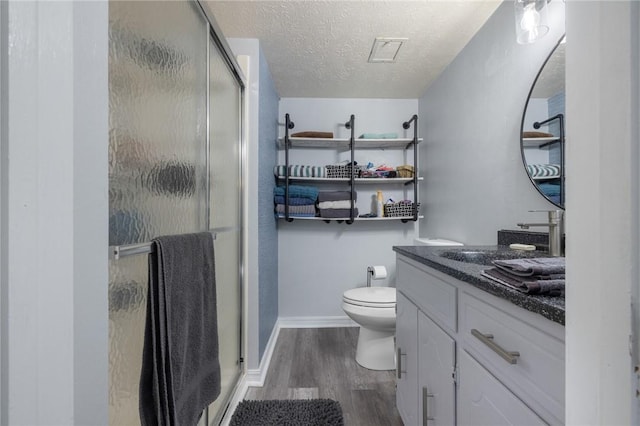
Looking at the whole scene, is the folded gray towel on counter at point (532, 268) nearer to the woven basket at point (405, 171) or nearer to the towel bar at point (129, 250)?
the towel bar at point (129, 250)

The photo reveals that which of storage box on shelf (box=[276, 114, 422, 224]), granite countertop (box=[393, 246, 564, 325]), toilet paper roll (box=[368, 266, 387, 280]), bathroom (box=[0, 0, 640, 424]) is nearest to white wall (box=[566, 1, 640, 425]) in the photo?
bathroom (box=[0, 0, 640, 424])

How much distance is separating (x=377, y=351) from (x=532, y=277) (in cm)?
146

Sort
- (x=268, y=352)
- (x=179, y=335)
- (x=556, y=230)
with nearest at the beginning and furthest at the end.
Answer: (x=179, y=335)
(x=556, y=230)
(x=268, y=352)

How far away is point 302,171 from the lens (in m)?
2.28

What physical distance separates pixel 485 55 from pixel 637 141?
1675 millimetres

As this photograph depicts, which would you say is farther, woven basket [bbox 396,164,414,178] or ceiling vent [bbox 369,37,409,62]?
woven basket [bbox 396,164,414,178]

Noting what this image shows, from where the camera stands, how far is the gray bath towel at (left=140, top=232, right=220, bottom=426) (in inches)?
26.0

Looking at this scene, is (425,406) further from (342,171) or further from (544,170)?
(342,171)

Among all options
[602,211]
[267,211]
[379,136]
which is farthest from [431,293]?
[379,136]

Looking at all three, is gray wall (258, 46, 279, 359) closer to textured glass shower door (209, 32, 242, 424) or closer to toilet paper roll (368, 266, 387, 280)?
textured glass shower door (209, 32, 242, 424)

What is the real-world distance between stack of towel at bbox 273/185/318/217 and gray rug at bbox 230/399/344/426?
1.27m

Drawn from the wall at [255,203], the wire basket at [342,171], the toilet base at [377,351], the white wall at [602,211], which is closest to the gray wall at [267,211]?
the wall at [255,203]

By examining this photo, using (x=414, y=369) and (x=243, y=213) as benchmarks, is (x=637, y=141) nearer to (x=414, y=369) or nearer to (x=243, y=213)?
(x=414, y=369)
